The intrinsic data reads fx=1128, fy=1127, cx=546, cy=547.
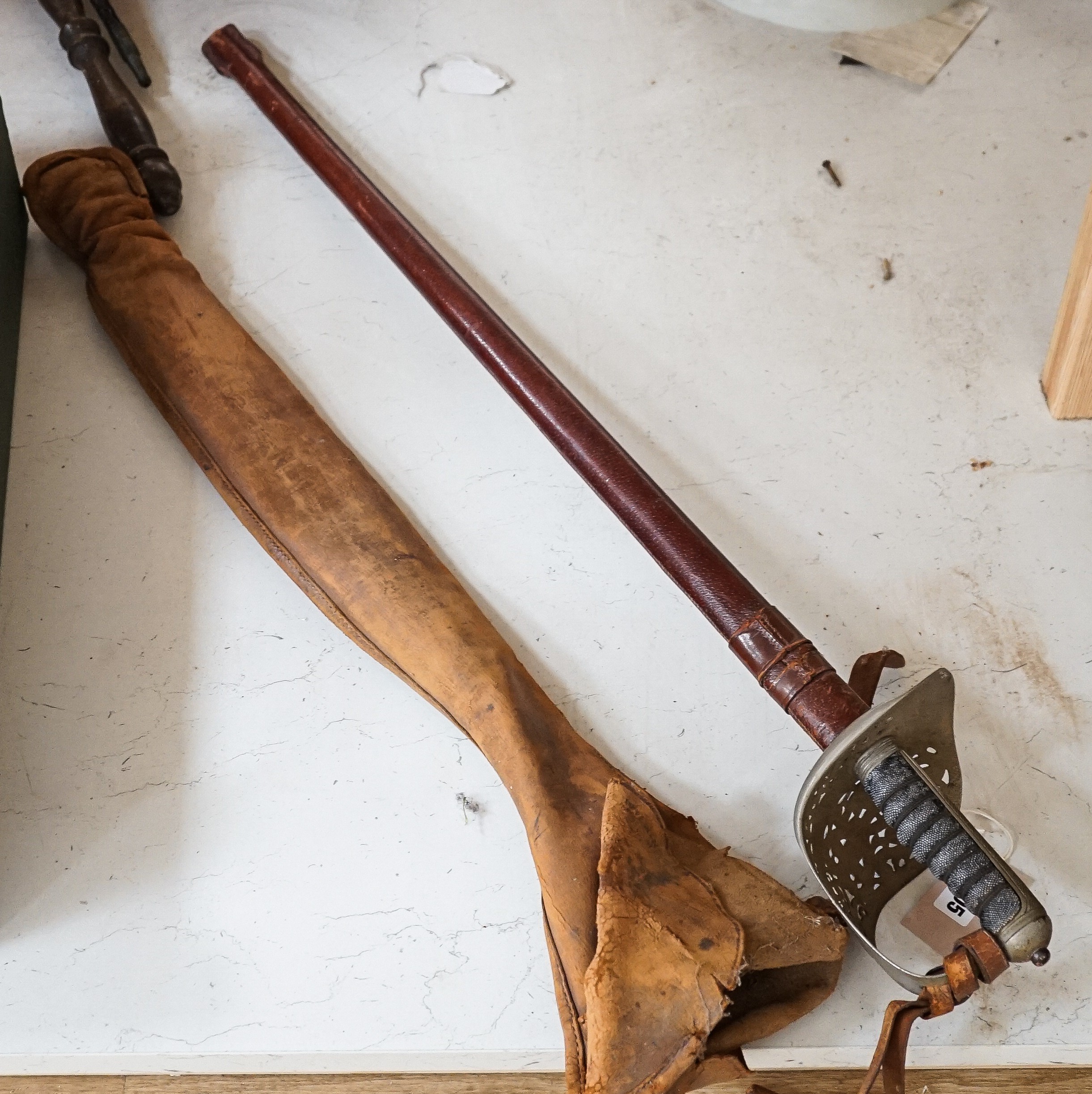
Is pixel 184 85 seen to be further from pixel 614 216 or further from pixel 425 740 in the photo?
pixel 425 740

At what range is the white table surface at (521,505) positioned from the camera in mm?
1351

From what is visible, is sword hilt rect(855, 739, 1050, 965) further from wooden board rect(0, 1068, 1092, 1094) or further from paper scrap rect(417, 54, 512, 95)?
paper scrap rect(417, 54, 512, 95)

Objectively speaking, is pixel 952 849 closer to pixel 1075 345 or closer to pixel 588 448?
pixel 588 448

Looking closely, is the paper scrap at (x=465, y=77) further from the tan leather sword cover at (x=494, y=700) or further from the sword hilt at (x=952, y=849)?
the sword hilt at (x=952, y=849)

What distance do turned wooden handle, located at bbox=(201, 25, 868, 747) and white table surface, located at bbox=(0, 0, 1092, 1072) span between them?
80 millimetres

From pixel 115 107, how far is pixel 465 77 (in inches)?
25.7

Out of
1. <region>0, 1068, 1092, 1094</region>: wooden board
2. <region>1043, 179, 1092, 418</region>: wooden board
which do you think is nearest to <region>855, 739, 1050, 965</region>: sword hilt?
<region>0, 1068, 1092, 1094</region>: wooden board

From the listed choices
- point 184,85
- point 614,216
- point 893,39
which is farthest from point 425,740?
point 893,39

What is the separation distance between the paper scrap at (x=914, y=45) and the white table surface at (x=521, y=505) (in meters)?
0.03

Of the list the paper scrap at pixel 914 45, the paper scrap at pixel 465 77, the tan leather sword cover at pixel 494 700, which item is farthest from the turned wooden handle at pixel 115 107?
the paper scrap at pixel 914 45

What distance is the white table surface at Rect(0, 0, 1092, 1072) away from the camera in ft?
4.43

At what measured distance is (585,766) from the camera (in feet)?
4.59

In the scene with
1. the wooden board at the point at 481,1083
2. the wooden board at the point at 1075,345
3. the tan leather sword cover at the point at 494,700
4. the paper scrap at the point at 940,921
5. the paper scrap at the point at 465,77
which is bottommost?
the wooden board at the point at 481,1083

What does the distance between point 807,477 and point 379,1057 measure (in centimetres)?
98
